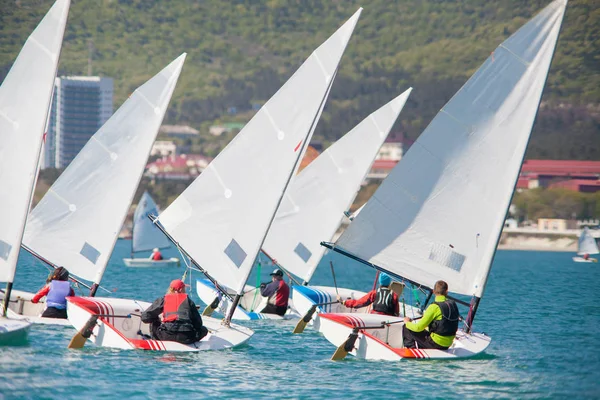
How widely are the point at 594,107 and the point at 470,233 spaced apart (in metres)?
114

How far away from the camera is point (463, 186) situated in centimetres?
1867

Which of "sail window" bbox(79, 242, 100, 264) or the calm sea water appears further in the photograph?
"sail window" bbox(79, 242, 100, 264)

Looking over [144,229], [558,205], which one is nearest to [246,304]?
[144,229]

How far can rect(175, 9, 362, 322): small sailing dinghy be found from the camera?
19.4m

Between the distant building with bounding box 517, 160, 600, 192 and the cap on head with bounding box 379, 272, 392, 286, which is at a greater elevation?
the distant building with bounding box 517, 160, 600, 192

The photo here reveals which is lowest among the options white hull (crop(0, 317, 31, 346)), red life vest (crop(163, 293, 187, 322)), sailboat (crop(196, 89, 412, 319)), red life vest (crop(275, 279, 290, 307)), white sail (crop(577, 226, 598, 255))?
white hull (crop(0, 317, 31, 346))

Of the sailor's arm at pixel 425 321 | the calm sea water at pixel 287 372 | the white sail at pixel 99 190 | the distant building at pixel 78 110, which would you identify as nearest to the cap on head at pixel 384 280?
the calm sea water at pixel 287 372

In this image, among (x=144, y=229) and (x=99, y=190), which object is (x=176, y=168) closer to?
(x=144, y=229)

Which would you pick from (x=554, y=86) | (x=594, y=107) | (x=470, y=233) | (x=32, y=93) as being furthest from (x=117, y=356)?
(x=554, y=86)

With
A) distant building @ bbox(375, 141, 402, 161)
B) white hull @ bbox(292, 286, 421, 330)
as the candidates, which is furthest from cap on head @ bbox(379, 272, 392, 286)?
distant building @ bbox(375, 141, 402, 161)

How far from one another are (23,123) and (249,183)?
14.2 ft

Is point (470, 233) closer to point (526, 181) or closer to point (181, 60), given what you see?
point (181, 60)

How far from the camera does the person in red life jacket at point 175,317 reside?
54.7 ft

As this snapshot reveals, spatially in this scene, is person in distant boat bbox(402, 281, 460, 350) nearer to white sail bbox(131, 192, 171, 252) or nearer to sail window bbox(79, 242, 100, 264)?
sail window bbox(79, 242, 100, 264)
